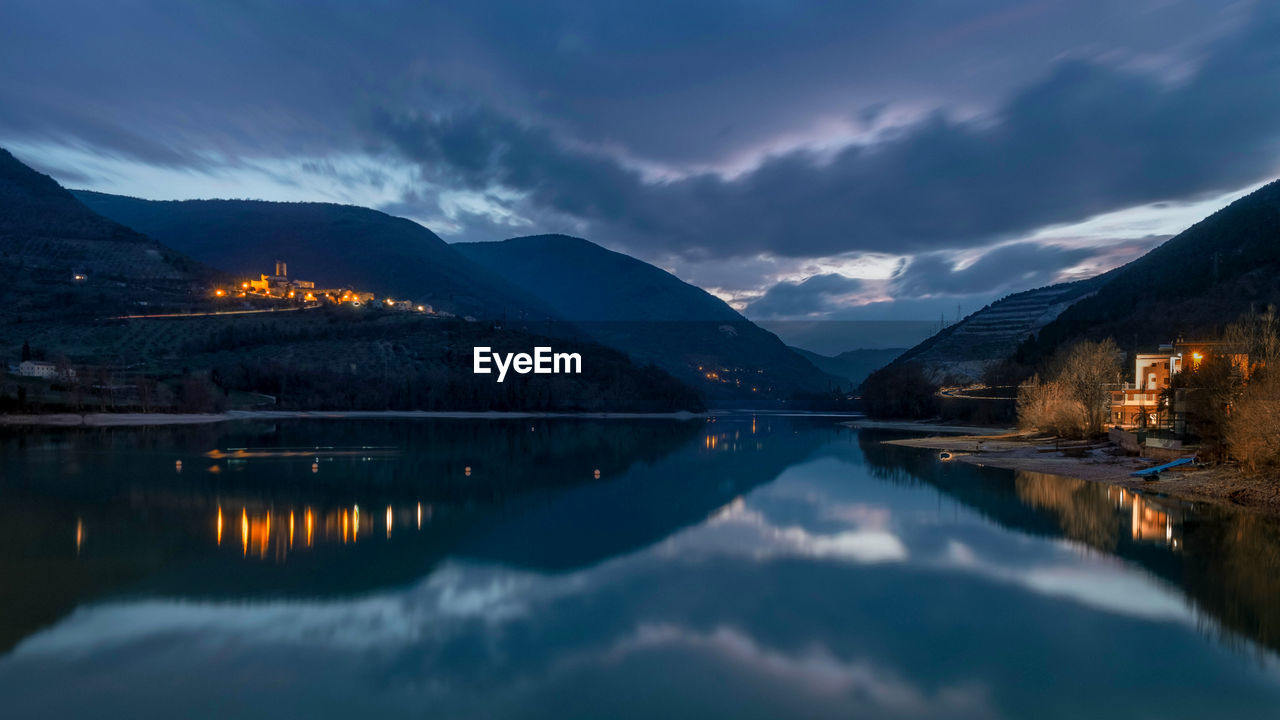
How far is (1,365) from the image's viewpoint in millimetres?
66125

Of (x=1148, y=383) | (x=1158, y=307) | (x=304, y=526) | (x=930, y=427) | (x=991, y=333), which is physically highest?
(x=991, y=333)

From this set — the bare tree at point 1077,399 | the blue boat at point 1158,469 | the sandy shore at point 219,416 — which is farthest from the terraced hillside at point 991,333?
the blue boat at point 1158,469

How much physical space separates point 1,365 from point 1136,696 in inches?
3398

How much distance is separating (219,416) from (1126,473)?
244ft

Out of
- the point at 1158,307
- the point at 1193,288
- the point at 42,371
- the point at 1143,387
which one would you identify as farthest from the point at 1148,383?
the point at 42,371

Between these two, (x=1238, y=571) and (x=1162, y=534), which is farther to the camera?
(x=1162, y=534)

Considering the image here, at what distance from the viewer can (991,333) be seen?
424ft

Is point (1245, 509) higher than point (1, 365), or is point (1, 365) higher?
point (1, 365)

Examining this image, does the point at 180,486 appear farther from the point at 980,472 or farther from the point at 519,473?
the point at 980,472

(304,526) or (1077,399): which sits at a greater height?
(1077,399)

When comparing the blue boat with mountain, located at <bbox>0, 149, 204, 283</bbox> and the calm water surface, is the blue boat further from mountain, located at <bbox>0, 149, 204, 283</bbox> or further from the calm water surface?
mountain, located at <bbox>0, 149, 204, 283</bbox>

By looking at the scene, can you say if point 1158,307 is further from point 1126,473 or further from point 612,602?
point 612,602

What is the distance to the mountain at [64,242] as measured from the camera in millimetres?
112312

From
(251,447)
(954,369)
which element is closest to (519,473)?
(251,447)
